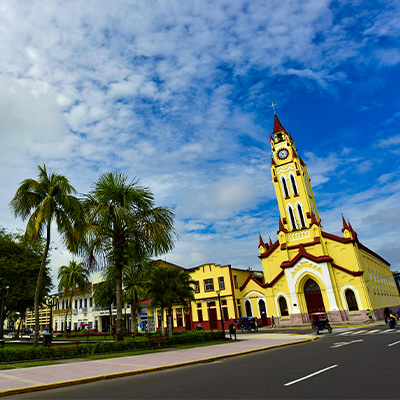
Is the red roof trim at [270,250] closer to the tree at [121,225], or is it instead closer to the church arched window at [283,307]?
the church arched window at [283,307]

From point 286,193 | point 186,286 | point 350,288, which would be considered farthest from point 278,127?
point 186,286

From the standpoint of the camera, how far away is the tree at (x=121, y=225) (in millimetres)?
18078

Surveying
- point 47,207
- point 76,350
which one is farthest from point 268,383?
point 47,207

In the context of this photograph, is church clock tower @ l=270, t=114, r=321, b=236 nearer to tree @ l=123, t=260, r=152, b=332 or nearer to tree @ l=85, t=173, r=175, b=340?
tree @ l=123, t=260, r=152, b=332

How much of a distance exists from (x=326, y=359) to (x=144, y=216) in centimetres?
1216

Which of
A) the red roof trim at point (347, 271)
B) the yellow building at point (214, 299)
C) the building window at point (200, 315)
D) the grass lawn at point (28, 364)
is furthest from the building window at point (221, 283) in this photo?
the grass lawn at point (28, 364)

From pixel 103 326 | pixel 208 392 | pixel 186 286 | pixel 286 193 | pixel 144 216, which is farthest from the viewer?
pixel 103 326

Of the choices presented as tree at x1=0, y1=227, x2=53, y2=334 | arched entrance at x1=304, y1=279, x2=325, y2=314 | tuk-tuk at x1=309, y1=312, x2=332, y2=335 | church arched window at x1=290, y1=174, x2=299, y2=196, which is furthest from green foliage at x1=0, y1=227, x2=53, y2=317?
church arched window at x1=290, y1=174, x2=299, y2=196

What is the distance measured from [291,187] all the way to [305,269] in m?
12.8

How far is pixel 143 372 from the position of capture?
37.6 feet

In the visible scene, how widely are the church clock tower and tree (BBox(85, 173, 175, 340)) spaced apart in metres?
31.3

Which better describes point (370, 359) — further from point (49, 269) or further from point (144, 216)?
point (49, 269)

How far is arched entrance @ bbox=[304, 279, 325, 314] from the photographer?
4153 cm

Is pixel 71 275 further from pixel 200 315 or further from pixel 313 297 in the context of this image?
pixel 313 297
